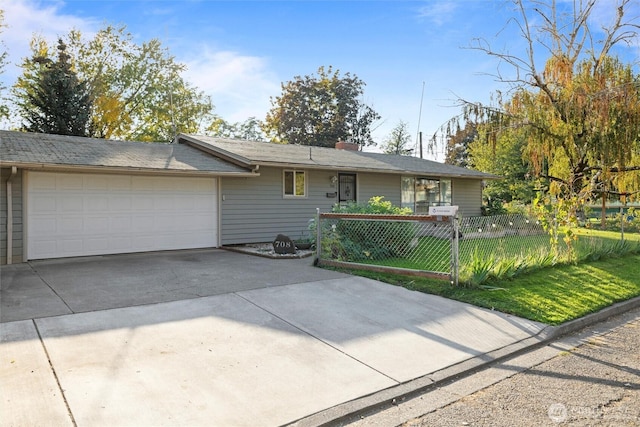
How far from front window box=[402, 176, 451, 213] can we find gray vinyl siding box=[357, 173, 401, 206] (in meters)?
0.46

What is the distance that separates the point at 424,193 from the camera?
53.9ft

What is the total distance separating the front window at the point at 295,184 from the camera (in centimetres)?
1263

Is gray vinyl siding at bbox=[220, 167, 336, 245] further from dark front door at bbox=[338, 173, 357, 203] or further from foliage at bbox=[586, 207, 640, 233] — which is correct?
foliage at bbox=[586, 207, 640, 233]

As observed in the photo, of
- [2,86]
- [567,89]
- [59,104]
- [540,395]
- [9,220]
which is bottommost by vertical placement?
[540,395]

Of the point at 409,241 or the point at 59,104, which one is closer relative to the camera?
the point at 409,241

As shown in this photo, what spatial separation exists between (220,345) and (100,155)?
7472mm

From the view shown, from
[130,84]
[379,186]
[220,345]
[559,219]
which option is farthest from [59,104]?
[559,219]

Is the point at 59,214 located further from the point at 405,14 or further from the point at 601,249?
the point at 601,249

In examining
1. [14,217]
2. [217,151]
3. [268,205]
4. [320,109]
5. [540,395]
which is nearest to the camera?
[540,395]

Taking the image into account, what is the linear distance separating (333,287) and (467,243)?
3.37 metres

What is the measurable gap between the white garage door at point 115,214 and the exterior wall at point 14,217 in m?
0.16

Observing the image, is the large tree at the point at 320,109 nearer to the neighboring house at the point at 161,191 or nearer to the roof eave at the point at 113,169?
the neighboring house at the point at 161,191

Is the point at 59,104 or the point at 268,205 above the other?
the point at 59,104

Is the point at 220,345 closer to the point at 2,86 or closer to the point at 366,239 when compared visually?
the point at 366,239
